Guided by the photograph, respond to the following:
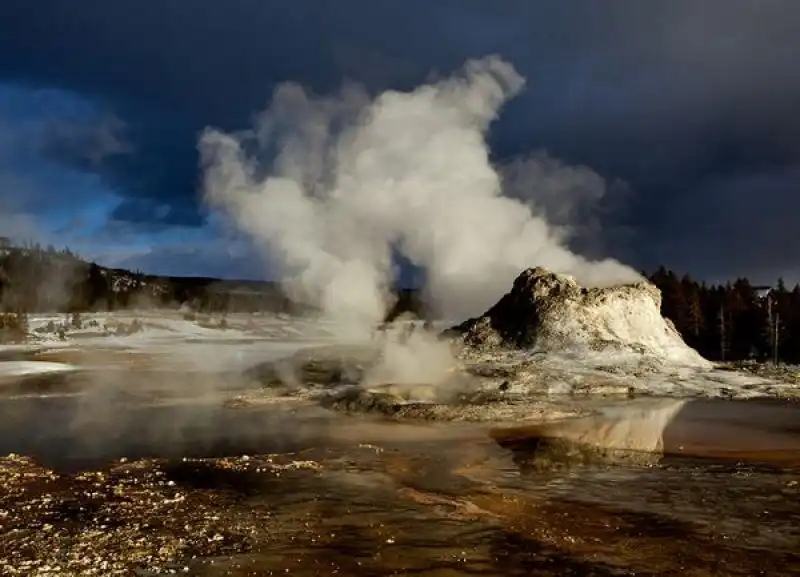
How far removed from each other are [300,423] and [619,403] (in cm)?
1121

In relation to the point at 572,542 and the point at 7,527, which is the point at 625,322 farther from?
the point at 7,527

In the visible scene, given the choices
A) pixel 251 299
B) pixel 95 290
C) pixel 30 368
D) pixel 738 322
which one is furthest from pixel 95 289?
pixel 738 322

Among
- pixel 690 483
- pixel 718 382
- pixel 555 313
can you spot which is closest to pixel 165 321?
pixel 555 313

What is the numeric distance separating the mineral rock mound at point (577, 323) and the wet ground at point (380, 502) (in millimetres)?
12276

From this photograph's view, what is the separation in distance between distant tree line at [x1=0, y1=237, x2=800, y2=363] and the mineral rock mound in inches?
275

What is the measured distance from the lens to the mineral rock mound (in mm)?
34125

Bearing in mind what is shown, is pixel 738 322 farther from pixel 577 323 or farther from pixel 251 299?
pixel 251 299

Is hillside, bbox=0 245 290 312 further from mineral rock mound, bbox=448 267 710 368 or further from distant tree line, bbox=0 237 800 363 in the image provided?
mineral rock mound, bbox=448 267 710 368

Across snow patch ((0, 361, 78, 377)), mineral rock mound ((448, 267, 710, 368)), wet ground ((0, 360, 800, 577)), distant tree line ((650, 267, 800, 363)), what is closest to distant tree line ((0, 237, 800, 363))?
distant tree line ((650, 267, 800, 363))

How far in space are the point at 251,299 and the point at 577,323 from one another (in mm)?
84619

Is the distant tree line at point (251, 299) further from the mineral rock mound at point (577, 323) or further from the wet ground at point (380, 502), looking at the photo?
the wet ground at point (380, 502)

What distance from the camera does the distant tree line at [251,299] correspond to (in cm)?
5168

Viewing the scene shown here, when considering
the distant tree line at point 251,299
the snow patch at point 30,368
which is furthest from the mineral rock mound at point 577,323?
the snow patch at point 30,368

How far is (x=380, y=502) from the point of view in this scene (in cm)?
1264
